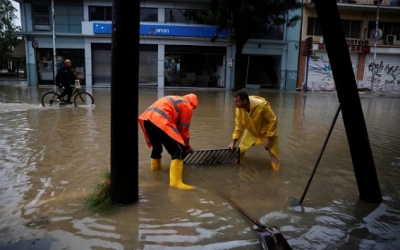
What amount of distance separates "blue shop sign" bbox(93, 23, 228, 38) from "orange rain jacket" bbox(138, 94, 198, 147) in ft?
62.8

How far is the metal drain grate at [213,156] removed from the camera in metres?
5.22

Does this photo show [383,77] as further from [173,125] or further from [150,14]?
[173,125]

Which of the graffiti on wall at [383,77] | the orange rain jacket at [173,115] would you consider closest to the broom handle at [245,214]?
the orange rain jacket at [173,115]

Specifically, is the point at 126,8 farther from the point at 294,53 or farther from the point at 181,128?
the point at 294,53

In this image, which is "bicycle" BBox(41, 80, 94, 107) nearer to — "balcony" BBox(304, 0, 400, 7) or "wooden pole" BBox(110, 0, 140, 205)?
"wooden pole" BBox(110, 0, 140, 205)

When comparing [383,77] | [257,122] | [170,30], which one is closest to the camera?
[257,122]

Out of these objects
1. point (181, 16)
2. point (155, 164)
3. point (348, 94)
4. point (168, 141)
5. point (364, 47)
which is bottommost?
point (155, 164)

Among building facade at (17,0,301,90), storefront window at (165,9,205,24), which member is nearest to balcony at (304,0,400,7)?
building facade at (17,0,301,90)

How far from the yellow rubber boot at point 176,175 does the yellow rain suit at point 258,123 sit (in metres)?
1.42

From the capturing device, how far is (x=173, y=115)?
407 centimetres

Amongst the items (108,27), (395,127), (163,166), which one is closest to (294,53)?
(108,27)

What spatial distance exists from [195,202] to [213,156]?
5.20 feet

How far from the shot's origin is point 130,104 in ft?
10.9

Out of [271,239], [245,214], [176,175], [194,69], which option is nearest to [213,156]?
[176,175]
